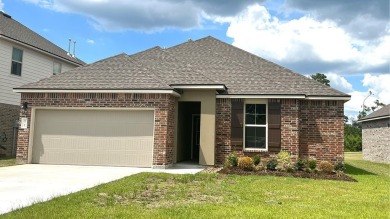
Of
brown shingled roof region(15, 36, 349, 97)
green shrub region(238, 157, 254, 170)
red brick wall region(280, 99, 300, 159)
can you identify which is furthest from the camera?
brown shingled roof region(15, 36, 349, 97)

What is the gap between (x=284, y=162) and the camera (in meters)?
13.0

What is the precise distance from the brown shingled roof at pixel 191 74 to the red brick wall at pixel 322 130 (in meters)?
0.53

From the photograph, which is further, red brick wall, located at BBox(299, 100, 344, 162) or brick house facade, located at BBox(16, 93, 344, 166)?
red brick wall, located at BBox(299, 100, 344, 162)

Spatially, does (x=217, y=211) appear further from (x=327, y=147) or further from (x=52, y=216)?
(x=327, y=147)

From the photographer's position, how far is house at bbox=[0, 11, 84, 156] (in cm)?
1767

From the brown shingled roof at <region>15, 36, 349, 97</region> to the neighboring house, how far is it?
9515mm

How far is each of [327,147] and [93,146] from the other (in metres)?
9.21

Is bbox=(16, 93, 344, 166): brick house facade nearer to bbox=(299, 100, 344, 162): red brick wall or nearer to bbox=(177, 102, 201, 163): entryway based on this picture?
bbox=(299, 100, 344, 162): red brick wall

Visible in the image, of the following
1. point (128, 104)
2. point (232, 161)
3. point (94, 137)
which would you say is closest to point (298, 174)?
point (232, 161)

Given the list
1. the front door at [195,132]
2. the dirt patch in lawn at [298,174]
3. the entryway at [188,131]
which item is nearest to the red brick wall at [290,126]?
the dirt patch in lawn at [298,174]

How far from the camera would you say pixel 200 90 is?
14266mm


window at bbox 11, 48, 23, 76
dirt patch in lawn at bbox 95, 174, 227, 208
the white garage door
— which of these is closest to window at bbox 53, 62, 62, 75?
window at bbox 11, 48, 23, 76

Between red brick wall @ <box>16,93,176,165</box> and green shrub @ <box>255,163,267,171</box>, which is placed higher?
red brick wall @ <box>16,93,176,165</box>

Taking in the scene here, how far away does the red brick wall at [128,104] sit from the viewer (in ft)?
43.0
